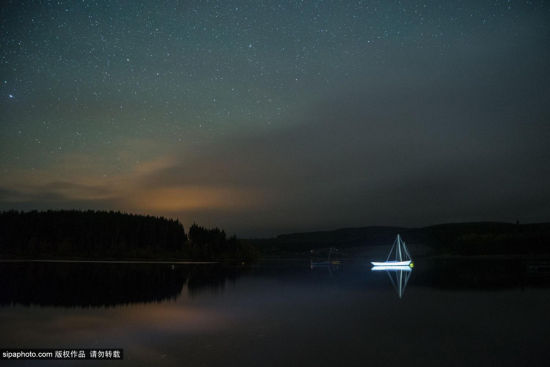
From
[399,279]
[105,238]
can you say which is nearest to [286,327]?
[399,279]

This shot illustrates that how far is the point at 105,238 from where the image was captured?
154250 mm

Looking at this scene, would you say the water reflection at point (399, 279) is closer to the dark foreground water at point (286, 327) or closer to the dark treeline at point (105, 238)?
the dark foreground water at point (286, 327)

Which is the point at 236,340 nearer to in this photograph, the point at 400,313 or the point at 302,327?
the point at 302,327

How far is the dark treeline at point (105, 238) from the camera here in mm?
144625

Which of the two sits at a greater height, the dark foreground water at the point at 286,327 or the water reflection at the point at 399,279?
the dark foreground water at the point at 286,327

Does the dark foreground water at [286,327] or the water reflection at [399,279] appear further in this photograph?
the water reflection at [399,279]

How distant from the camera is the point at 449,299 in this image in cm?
3878

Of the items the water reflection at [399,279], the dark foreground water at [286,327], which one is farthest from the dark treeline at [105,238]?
the dark foreground water at [286,327]

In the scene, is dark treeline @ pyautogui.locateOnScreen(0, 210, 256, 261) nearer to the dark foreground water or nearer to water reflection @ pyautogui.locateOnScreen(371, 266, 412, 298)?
water reflection @ pyautogui.locateOnScreen(371, 266, 412, 298)

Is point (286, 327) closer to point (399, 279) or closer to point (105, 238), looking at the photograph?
point (399, 279)

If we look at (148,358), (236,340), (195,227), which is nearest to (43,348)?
(148,358)

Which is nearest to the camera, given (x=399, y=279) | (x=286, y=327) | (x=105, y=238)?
(x=286, y=327)

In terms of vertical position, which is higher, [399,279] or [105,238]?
[105,238]

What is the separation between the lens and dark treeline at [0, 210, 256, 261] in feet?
474
